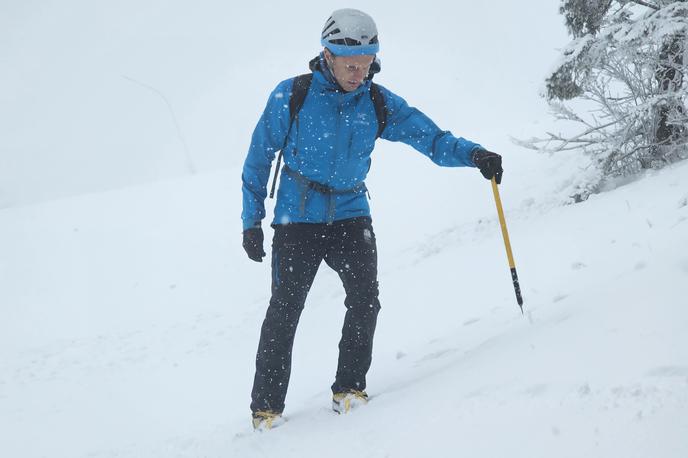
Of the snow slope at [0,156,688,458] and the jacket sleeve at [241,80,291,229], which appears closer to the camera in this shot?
the snow slope at [0,156,688,458]

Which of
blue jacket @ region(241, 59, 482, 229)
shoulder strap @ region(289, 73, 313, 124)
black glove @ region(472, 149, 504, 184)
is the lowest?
black glove @ region(472, 149, 504, 184)

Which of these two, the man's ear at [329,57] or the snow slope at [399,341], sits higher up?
the man's ear at [329,57]

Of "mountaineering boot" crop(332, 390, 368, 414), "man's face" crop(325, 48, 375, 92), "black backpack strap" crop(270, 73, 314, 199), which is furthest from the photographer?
"mountaineering boot" crop(332, 390, 368, 414)

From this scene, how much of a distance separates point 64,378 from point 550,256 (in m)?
6.93

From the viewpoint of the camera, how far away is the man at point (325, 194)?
12.1 ft

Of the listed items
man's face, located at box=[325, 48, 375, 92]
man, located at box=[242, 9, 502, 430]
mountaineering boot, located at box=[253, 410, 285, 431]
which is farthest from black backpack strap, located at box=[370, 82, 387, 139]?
mountaineering boot, located at box=[253, 410, 285, 431]

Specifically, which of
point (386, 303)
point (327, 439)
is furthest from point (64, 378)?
point (327, 439)

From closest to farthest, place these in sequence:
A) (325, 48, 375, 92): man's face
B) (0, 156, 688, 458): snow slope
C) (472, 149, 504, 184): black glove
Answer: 1. (0, 156, 688, 458): snow slope
2. (325, 48, 375, 92): man's face
3. (472, 149, 504, 184): black glove

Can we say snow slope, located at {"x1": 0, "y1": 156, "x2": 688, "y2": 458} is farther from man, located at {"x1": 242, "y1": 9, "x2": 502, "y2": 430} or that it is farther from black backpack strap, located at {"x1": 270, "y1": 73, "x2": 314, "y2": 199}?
black backpack strap, located at {"x1": 270, "y1": 73, "x2": 314, "y2": 199}

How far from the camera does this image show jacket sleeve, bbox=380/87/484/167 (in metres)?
3.94

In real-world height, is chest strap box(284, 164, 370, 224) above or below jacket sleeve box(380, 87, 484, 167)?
below

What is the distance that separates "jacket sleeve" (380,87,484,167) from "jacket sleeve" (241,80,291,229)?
2.29ft

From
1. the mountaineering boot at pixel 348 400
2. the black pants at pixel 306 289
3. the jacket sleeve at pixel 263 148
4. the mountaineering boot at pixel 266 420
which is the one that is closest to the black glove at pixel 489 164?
the black pants at pixel 306 289

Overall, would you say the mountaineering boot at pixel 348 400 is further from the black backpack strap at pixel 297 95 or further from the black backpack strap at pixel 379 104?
the black backpack strap at pixel 379 104
